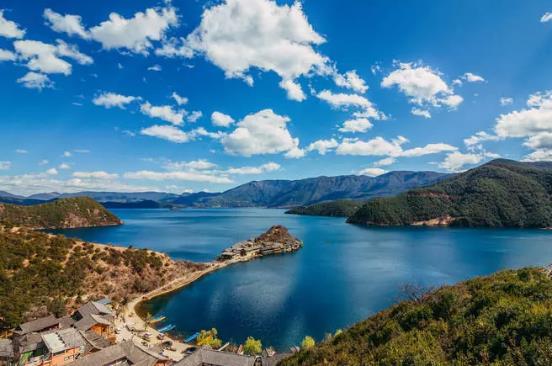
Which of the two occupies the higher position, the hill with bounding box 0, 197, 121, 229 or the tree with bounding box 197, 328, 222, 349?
the hill with bounding box 0, 197, 121, 229

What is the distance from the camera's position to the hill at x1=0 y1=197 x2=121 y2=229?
164 meters

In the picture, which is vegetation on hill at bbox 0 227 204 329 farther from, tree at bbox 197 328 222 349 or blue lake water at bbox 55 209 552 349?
tree at bbox 197 328 222 349

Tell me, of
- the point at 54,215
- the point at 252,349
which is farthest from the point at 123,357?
the point at 54,215

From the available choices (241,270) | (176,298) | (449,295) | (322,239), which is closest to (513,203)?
(322,239)

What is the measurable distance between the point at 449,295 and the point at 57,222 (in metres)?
202

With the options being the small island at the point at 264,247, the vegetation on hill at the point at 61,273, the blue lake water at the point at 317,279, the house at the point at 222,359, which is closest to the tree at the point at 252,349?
the house at the point at 222,359

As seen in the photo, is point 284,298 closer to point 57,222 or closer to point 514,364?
point 514,364

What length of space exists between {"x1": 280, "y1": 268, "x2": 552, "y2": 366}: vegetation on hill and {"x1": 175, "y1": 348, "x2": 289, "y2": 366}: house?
1435 centimetres

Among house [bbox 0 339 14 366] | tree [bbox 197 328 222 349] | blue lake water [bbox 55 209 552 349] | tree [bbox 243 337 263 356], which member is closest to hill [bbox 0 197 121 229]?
blue lake water [bbox 55 209 552 349]

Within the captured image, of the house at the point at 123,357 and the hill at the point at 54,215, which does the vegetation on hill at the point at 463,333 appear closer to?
the house at the point at 123,357

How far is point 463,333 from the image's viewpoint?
13.8 m

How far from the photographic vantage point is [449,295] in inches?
696

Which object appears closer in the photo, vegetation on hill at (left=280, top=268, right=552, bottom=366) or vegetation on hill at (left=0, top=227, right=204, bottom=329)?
vegetation on hill at (left=280, top=268, right=552, bottom=366)

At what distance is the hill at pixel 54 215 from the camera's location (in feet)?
538
